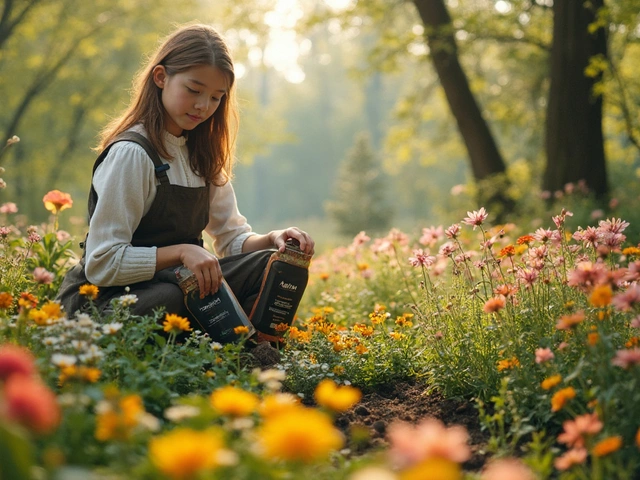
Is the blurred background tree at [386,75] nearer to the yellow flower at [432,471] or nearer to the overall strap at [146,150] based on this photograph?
the overall strap at [146,150]

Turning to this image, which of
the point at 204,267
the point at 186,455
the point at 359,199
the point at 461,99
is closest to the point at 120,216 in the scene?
the point at 204,267

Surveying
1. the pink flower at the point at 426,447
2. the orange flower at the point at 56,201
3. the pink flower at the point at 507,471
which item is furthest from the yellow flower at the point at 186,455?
the orange flower at the point at 56,201

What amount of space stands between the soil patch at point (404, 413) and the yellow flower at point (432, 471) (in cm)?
106

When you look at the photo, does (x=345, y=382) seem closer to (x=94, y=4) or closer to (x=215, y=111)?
(x=215, y=111)

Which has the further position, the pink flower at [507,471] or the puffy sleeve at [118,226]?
the puffy sleeve at [118,226]

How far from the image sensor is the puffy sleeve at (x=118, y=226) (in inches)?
113

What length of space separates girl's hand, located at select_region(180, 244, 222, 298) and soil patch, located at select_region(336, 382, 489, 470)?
2.66 ft

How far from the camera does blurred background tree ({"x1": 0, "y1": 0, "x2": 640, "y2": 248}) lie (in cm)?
731

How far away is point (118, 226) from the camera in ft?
9.53

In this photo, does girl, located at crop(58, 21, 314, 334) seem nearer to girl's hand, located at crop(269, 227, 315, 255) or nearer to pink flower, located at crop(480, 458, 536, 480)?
girl's hand, located at crop(269, 227, 315, 255)

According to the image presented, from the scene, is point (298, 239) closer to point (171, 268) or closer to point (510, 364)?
point (171, 268)

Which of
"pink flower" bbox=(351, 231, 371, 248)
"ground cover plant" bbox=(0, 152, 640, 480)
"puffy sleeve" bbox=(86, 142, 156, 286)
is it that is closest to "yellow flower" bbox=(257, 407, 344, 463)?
"ground cover plant" bbox=(0, 152, 640, 480)

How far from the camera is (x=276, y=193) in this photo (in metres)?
56.8

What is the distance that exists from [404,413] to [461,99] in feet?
19.5
